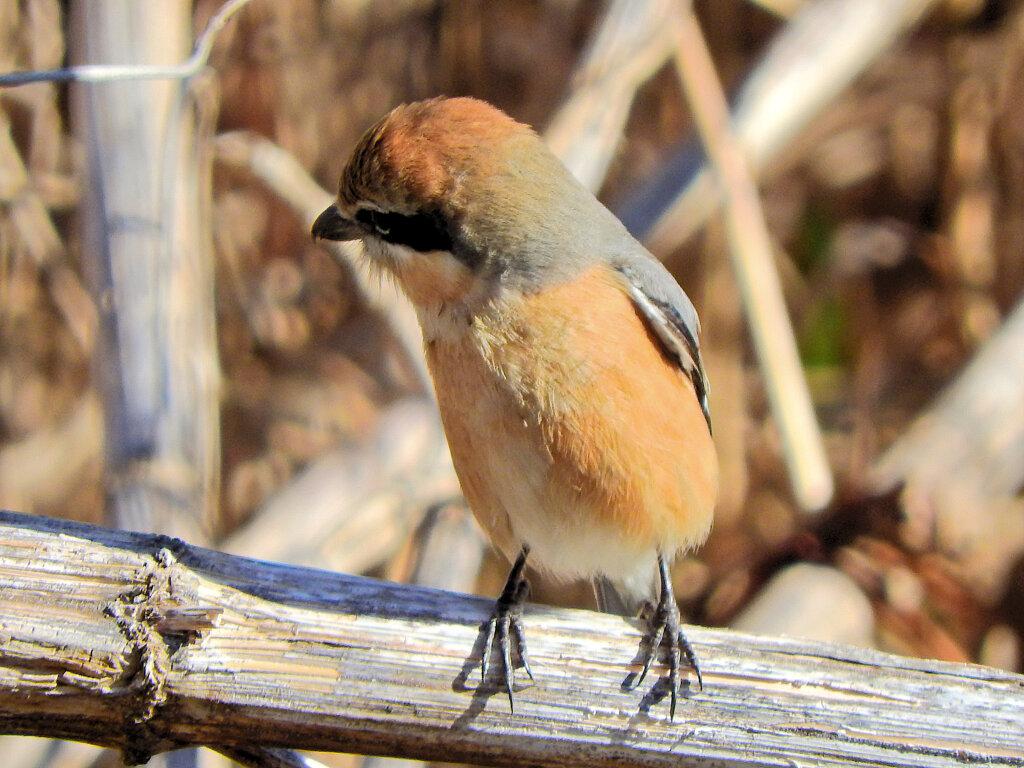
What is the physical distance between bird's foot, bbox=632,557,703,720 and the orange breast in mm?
207

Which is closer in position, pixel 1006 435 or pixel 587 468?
pixel 587 468

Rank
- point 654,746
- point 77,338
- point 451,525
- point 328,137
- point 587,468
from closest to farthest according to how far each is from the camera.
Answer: point 654,746 → point 587,468 → point 451,525 → point 77,338 → point 328,137

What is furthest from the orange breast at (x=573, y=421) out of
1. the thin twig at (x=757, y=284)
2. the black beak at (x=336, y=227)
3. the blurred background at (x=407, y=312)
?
the thin twig at (x=757, y=284)

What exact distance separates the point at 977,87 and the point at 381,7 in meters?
2.53

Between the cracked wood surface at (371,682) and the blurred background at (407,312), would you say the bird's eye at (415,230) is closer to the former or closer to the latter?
the blurred background at (407,312)

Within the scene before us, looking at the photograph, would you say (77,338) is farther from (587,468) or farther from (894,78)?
(894,78)

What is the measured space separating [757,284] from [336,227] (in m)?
1.57

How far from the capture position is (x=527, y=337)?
2107 mm

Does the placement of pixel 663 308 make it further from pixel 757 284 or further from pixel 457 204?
pixel 757 284

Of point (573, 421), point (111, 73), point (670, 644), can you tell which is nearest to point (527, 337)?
point (573, 421)

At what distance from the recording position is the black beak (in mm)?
2283

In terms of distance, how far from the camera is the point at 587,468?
2.14m

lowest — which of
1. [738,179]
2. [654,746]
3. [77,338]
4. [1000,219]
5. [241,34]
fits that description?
[654,746]

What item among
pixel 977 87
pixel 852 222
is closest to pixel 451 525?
pixel 852 222
